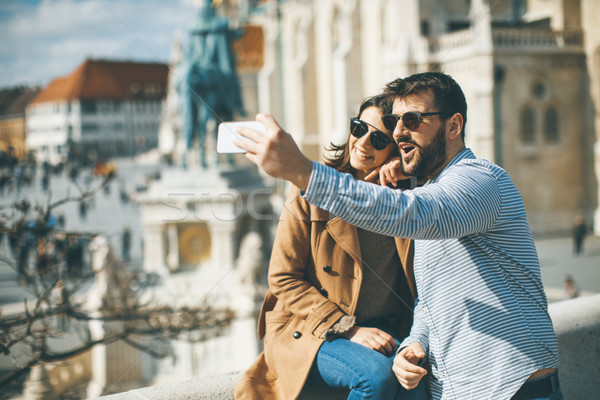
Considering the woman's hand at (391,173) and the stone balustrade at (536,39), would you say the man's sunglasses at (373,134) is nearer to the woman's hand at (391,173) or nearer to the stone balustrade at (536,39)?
the woman's hand at (391,173)

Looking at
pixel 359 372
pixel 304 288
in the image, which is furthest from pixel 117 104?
pixel 359 372

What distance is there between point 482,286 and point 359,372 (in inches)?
21.1

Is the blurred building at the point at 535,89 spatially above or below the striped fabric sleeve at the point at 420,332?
above

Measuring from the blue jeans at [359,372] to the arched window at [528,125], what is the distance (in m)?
20.6

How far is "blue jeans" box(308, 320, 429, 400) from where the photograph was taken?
197 centimetres

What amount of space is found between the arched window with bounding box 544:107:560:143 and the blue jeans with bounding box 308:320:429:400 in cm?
2099

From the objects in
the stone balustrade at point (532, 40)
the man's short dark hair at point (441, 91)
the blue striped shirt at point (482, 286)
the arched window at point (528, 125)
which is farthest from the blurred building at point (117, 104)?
the blue striped shirt at point (482, 286)

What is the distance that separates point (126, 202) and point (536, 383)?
28488 millimetres

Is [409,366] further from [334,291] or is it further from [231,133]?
[231,133]

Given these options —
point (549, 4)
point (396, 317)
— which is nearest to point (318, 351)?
point (396, 317)

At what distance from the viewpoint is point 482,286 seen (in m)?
1.72

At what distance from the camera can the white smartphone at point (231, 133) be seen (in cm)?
149

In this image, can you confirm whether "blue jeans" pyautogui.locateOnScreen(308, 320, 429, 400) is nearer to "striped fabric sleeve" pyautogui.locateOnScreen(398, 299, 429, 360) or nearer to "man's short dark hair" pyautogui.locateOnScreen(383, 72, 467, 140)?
"striped fabric sleeve" pyautogui.locateOnScreen(398, 299, 429, 360)

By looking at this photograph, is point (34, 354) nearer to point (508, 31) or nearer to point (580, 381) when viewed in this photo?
point (580, 381)
